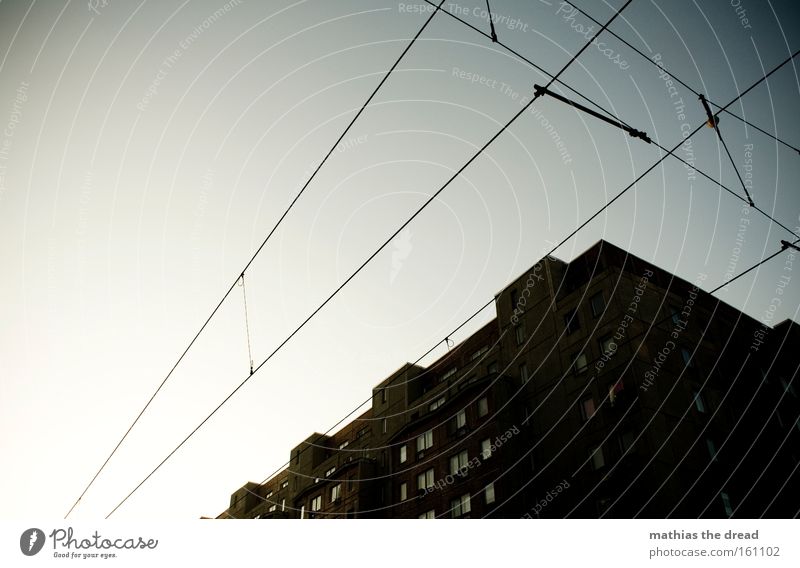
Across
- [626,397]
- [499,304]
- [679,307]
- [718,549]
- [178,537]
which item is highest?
[499,304]

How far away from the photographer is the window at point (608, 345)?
26969 millimetres

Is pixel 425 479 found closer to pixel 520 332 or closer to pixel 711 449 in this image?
pixel 520 332

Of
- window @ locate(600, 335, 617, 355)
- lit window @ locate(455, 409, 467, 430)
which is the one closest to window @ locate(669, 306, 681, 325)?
window @ locate(600, 335, 617, 355)

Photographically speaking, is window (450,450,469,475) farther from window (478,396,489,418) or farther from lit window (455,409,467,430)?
window (478,396,489,418)

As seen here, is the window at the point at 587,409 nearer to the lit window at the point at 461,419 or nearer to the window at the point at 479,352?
the lit window at the point at 461,419

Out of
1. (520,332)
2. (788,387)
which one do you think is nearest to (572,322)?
(520,332)

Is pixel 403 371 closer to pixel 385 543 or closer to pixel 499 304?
pixel 499 304

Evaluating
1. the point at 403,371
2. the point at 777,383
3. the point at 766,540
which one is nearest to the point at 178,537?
the point at 766,540

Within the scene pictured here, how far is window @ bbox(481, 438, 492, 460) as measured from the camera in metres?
30.0

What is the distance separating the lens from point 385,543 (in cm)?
708

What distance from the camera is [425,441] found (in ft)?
115

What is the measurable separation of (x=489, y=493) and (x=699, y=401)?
1068 cm

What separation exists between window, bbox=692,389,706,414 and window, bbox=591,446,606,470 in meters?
4.65

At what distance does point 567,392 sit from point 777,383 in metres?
10.8
